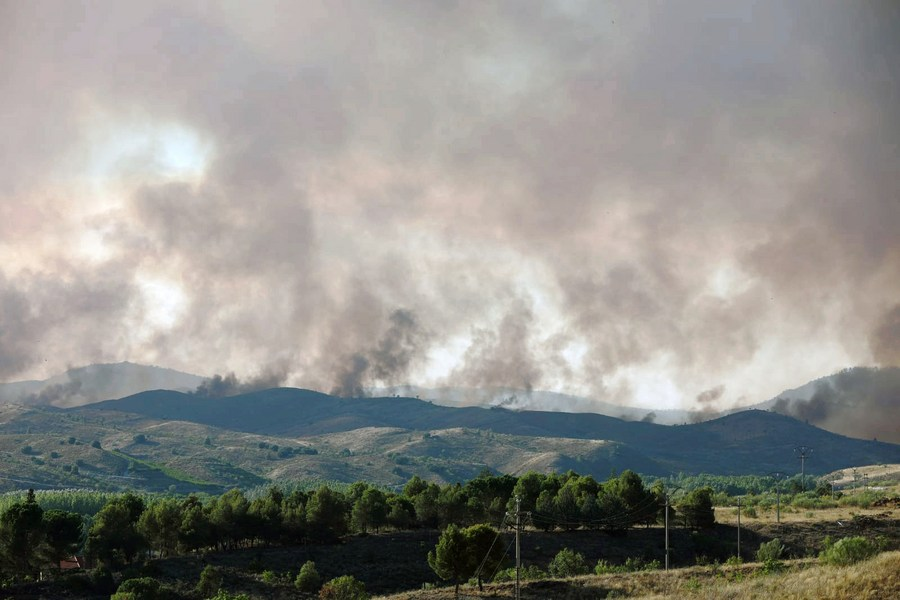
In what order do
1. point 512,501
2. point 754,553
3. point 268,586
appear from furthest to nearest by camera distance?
1. point 512,501
2. point 754,553
3. point 268,586

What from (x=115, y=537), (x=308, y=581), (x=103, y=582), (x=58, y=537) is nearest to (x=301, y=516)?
(x=115, y=537)

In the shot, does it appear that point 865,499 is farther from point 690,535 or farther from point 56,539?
point 56,539

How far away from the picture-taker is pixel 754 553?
14150 cm

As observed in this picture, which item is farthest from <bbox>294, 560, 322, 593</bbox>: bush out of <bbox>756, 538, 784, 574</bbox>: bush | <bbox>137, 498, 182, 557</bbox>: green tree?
<bbox>756, 538, 784, 574</bbox>: bush

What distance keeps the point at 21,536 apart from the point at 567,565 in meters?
86.0

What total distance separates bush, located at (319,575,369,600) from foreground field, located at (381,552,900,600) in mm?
7447

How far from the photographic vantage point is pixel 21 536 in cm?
12812

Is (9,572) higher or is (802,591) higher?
(802,591)

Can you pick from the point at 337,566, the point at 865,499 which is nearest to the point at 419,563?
the point at 337,566

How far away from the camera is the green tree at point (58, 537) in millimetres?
131875

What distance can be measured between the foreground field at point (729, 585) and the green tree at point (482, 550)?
7.46 feet

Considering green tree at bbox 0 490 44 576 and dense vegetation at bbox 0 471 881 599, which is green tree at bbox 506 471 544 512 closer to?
dense vegetation at bbox 0 471 881 599

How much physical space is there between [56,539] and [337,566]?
1817 inches

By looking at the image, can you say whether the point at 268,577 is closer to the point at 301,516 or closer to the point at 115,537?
the point at 301,516
